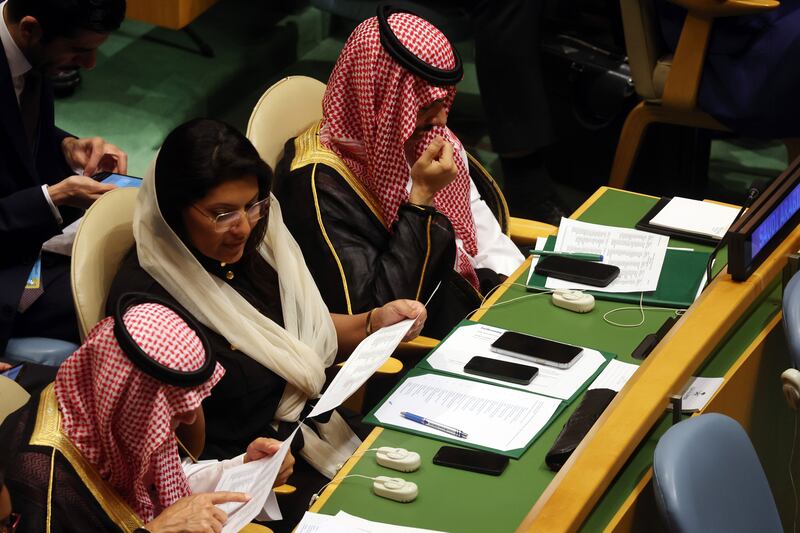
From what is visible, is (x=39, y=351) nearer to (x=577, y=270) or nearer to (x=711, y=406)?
(x=577, y=270)

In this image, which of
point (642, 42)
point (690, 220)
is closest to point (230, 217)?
point (690, 220)

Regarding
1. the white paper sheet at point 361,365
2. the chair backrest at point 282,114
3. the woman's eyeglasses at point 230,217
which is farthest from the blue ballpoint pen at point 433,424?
the chair backrest at point 282,114

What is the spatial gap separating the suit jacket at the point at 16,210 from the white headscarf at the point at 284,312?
1.84ft

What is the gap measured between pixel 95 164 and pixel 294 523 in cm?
127

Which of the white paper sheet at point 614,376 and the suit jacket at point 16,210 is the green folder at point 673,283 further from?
the suit jacket at point 16,210

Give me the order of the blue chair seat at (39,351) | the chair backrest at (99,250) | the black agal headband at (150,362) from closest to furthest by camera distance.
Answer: the black agal headband at (150,362) < the chair backrest at (99,250) < the blue chair seat at (39,351)

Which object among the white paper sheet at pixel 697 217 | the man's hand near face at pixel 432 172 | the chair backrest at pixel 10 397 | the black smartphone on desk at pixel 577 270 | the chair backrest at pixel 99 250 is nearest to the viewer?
the chair backrest at pixel 10 397

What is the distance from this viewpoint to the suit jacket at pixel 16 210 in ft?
9.14

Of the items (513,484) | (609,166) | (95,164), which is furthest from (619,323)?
(609,166)

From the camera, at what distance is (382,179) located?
114 inches

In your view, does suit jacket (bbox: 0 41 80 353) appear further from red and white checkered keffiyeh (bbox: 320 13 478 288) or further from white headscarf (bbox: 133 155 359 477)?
red and white checkered keffiyeh (bbox: 320 13 478 288)

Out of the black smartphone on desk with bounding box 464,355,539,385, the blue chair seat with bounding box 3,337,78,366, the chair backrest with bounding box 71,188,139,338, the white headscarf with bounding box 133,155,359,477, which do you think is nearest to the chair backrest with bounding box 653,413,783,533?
the black smartphone on desk with bounding box 464,355,539,385

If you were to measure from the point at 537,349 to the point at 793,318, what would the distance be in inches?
20.7

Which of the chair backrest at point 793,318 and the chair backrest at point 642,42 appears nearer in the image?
the chair backrest at point 793,318
